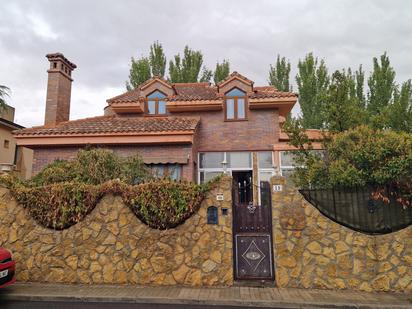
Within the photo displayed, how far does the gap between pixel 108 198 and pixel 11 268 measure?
2.47 metres

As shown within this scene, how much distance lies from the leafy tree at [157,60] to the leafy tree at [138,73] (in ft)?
3.45

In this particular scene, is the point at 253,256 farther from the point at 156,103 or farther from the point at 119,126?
the point at 156,103

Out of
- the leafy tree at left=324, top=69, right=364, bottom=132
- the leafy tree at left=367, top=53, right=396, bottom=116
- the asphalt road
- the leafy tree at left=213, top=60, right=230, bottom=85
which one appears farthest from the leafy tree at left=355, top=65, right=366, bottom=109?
the asphalt road

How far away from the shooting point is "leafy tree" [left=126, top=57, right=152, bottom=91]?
2500cm

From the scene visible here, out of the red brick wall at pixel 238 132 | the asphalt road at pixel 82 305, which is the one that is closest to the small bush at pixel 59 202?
the asphalt road at pixel 82 305

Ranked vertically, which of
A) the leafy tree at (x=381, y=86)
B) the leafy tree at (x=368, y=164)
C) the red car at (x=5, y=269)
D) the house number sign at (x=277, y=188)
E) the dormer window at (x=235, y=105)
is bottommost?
the red car at (x=5, y=269)

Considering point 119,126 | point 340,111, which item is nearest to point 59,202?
point 119,126

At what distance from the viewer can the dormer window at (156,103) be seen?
48.9 ft

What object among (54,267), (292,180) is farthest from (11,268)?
(292,180)

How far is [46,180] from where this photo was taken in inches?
344

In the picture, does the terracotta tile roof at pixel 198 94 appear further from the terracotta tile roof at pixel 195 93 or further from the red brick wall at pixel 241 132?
the red brick wall at pixel 241 132

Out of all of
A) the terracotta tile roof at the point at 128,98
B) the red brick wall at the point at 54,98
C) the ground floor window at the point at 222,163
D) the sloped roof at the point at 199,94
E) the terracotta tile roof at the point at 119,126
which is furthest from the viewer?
the terracotta tile roof at the point at 128,98

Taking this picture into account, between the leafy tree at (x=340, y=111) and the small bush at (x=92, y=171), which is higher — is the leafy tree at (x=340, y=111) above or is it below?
above

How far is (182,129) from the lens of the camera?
11.5 meters
